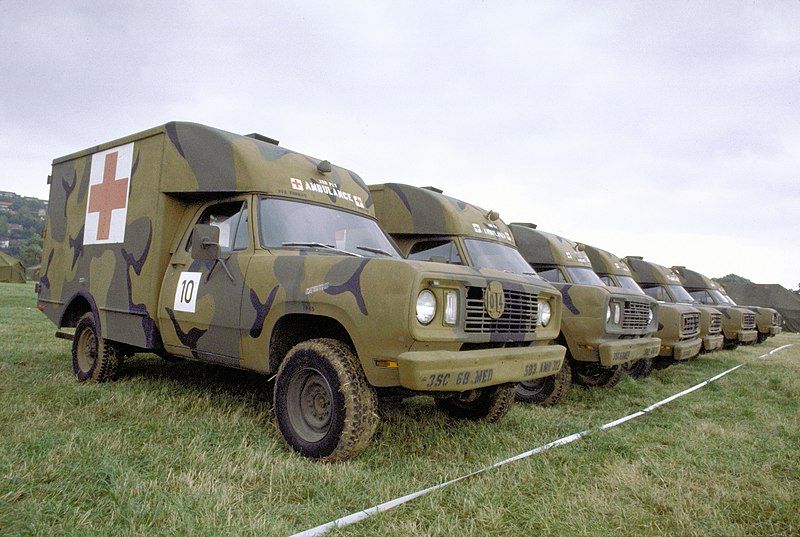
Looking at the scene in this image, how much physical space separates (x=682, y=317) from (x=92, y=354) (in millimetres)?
7934

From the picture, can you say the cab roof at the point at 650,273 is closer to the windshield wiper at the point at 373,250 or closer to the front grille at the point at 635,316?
the front grille at the point at 635,316

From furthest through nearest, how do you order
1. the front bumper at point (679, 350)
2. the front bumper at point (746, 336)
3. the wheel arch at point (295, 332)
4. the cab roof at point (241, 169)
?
the front bumper at point (746, 336)
the front bumper at point (679, 350)
the cab roof at point (241, 169)
the wheel arch at point (295, 332)

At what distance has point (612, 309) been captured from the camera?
6129mm

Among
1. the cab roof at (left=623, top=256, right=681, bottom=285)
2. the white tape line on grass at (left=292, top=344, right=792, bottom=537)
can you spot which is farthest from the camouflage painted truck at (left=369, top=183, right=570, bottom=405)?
the cab roof at (left=623, top=256, right=681, bottom=285)

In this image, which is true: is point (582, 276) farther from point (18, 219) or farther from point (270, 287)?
point (18, 219)

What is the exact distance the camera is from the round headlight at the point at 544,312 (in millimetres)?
4395

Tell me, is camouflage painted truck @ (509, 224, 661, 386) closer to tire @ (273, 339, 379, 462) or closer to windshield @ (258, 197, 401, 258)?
windshield @ (258, 197, 401, 258)

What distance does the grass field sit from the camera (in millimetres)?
2631

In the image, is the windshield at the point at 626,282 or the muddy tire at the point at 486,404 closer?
the muddy tire at the point at 486,404

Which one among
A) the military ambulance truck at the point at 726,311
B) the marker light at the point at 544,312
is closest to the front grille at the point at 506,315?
the marker light at the point at 544,312

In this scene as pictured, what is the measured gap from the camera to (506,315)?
151 inches

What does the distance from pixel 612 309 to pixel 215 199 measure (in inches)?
171

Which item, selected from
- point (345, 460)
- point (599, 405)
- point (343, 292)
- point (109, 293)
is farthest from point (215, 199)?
point (599, 405)

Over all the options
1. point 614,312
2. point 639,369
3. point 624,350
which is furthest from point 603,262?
point 624,350
